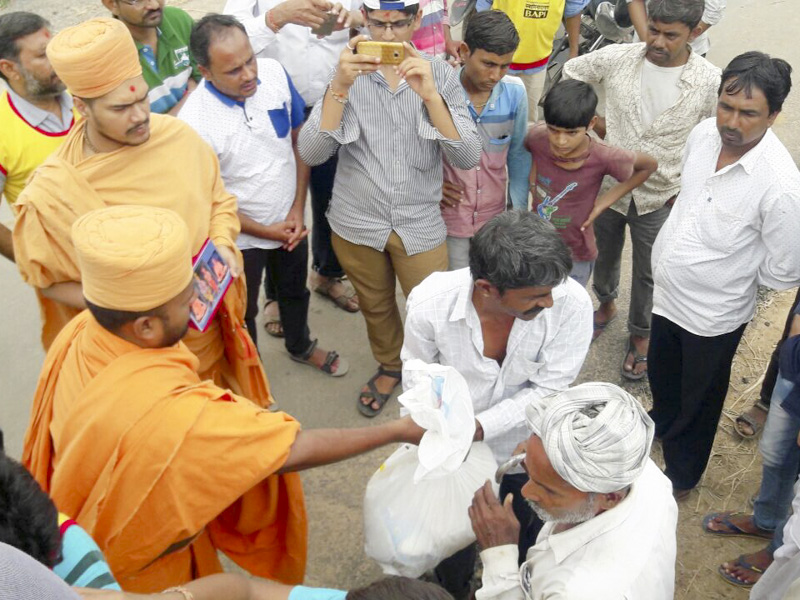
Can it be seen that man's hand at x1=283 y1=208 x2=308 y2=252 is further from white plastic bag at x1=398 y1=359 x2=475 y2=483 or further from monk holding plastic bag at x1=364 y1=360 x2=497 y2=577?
white plastic bag at x1=398 y1=359 x2=475 y2=483

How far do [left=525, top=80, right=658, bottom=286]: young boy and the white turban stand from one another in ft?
5.97

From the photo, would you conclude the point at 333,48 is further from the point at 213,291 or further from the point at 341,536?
the point at 341,536

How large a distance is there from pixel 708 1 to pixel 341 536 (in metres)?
3.94

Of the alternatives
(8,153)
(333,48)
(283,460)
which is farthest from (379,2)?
(283,460)

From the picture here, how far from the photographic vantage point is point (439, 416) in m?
2.10

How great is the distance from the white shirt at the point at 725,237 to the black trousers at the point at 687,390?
99 mm

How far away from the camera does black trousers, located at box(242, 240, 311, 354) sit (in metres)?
3.64

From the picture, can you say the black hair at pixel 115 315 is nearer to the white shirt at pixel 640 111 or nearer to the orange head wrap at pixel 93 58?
the orange head wrap at pixel 93 58

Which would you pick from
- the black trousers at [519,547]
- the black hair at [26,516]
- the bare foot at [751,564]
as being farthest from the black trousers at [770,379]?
the black hair at [26,516]

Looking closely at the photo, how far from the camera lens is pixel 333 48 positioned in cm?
383

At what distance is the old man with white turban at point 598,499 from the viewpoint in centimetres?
173

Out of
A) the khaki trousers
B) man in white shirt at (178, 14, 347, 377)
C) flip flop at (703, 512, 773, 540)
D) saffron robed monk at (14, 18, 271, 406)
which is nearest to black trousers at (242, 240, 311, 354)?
man in white shirt at (178, 14, 347, 377)

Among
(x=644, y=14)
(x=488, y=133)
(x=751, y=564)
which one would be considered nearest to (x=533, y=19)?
(x=644, y=14)

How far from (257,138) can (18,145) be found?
0.97m
